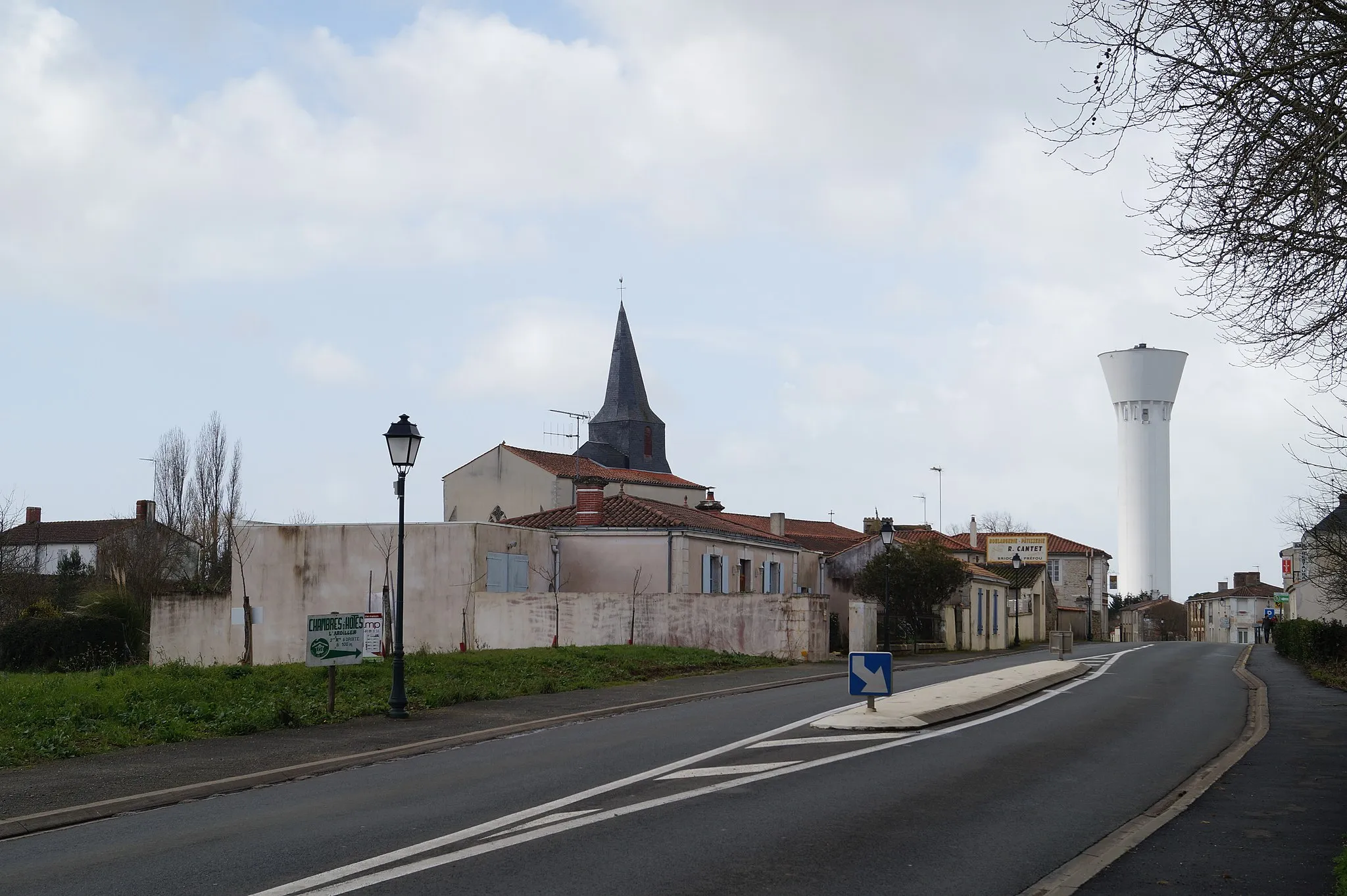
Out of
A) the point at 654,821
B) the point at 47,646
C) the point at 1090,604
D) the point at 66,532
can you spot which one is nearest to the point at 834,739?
the point at 654,821

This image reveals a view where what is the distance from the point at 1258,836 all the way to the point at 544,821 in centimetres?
542

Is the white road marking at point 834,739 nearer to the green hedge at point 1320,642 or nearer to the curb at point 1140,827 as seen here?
the curb at point 1140,827

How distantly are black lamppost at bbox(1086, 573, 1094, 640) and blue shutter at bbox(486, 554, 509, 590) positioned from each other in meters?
58.4

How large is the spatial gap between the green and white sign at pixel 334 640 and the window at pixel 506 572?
1946 centimetres

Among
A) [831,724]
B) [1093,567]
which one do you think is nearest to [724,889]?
[831,724]

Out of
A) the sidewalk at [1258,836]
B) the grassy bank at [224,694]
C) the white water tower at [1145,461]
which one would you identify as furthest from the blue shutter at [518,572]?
the white water tower at [1145,461]

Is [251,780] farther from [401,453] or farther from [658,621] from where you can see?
[658,621]

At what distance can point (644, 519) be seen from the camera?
132 ft

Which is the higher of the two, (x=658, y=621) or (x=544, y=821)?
(x=658, y=621)

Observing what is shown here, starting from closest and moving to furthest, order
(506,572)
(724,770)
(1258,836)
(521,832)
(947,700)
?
1. (521,832)
2. (1258,836)
3. (724,770)
4. (947,700)
5. (506,572)

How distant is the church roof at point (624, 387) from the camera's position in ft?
314

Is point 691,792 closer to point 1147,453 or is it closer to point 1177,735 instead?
point 1177,735

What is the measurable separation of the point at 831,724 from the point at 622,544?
79.7 feet

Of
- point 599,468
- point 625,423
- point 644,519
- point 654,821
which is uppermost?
point 625,423
